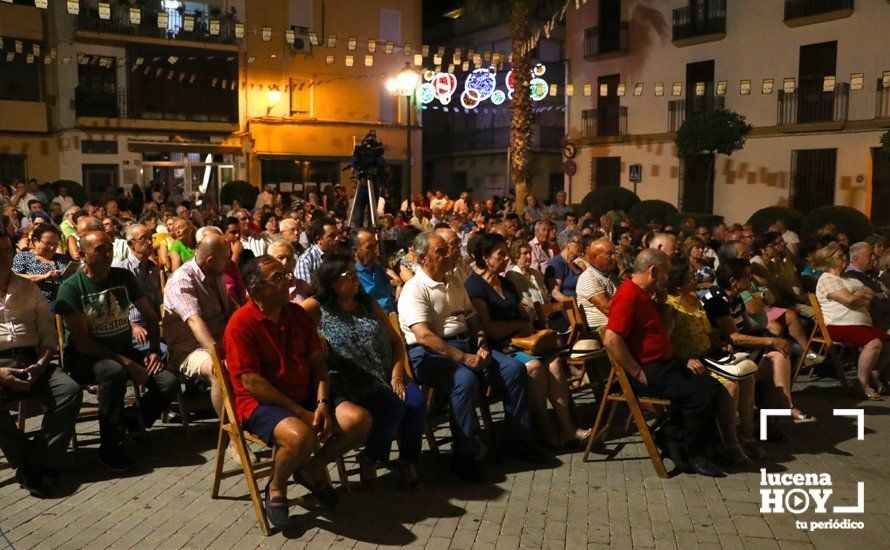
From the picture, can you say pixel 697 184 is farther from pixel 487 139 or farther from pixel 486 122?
pixel 486 122

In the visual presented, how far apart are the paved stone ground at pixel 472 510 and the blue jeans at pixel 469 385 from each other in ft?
0.91

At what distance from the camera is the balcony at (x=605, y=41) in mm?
26953

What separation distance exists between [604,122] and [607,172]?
1.69 meters

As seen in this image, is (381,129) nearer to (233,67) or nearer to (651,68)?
(233,67)

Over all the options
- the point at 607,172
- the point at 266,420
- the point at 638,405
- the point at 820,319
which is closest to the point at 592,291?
the point at 638,405

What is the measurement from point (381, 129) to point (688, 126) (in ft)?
40.4

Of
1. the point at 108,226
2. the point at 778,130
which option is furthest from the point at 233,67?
the point at 108,226

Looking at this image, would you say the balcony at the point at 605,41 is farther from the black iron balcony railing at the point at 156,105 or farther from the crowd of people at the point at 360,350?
the crowd of people at the point at 360,350

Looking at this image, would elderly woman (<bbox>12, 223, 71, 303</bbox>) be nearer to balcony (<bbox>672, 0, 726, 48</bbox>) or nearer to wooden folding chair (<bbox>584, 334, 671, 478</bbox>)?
wooden folding chair (<bbox>584, 334, 671, 478</bbox>)

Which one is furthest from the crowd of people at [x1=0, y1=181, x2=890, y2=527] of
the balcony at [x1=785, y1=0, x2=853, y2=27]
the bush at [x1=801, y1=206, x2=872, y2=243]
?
the balcony at [x1=785, y1=0, x2=853, y2=27]

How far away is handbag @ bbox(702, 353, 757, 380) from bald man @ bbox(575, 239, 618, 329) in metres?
1.25

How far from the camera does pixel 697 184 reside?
84.1 feet

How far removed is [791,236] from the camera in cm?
1344

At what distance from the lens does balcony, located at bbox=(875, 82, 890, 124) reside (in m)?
20.9
